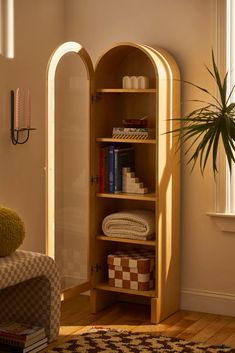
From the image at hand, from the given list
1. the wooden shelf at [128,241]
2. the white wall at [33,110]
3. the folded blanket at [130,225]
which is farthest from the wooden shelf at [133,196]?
the white wall at [33,110]

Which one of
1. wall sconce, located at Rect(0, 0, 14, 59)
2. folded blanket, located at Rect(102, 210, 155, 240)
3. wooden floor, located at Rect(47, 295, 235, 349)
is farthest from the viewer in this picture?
folded blanket, located at Rect(102, 210, 155, 240)

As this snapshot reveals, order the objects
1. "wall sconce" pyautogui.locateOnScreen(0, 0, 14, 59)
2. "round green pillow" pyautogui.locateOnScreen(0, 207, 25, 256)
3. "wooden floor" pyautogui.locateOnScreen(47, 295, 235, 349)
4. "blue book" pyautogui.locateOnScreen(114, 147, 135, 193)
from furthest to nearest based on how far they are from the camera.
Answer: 1. "blue book" pyautogui.locateOnScreen(114, 147, 135, 193)
2. "wall sconce" pyautogui.locateOnScreen(0, 0, 14, 59)
3. "wooden floor" pyautogui.locateOnScreen(47, 295, 235, 349)
4. "round green pillow" pyautogui.locateOnScreen(0, 207, 25, 256)

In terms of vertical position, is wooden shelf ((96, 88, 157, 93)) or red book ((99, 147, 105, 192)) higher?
wooden shelf ((96, 88, 157, 93))

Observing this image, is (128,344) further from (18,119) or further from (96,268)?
(18,119)

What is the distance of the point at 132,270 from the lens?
4770mm

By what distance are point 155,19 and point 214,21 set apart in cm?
43

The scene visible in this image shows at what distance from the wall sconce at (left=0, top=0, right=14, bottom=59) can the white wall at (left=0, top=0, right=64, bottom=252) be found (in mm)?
45

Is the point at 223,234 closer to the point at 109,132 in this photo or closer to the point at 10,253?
the point at 109,132

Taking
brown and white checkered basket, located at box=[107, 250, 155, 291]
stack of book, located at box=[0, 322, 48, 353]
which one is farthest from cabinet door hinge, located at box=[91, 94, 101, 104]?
stack of book, located at box=[0, 322, 48, 353]

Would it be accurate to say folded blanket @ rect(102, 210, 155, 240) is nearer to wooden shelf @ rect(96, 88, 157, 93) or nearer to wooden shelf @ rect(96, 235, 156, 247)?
wooden shelf @ rect(96, 235, 156, 247)

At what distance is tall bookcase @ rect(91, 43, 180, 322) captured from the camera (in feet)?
15.2

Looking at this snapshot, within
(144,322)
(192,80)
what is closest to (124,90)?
(192,80)

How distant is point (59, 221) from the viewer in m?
4.63

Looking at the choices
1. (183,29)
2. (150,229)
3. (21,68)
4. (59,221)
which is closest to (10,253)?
(59,221)
